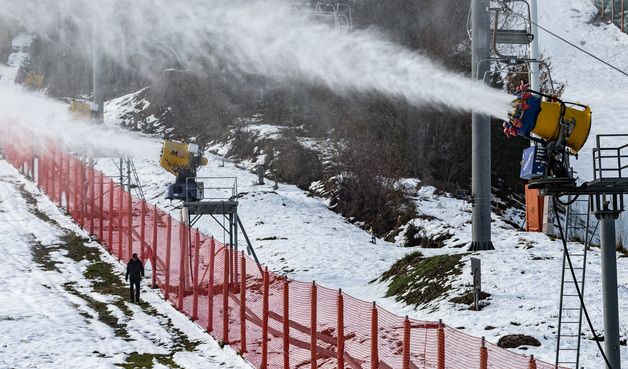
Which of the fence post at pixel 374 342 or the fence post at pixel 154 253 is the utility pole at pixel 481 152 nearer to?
the fence post at pixel 154 253

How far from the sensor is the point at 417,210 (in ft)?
126

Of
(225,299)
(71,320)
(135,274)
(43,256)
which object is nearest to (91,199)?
(43,256)

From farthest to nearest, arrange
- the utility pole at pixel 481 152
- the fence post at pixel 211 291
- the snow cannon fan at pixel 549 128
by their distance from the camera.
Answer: the utility pole at pixel 481 152
the fence post at pixel 211 291
the snow cannon fan at pixel 549 128

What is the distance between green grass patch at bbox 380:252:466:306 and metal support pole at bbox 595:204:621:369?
9.48 m

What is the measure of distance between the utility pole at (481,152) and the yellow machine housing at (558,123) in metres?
12.9

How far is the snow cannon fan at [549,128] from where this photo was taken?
13.5m

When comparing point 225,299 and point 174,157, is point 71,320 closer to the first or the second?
point 225,299

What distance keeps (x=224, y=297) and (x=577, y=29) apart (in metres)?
79.8

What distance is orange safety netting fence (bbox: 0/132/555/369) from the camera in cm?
1470

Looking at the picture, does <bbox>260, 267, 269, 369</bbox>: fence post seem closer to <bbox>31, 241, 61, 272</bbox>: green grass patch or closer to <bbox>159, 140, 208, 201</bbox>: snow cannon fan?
<bbox>159, 140, 208, 201</bbox>: snow cannon fan

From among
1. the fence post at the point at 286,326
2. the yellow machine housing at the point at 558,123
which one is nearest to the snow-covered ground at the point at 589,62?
the fence post at the point at 286,326

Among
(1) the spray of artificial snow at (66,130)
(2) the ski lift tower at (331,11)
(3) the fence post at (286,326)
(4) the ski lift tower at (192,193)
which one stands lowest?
(3) the fence post at (286,326)

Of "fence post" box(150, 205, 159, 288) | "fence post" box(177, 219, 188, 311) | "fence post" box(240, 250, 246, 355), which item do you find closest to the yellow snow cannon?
"fence post" box(240, 250, 246, 355)

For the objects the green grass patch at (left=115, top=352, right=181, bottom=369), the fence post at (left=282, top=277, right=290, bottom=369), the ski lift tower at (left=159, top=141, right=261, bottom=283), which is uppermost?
the ski lift tower at (left=159, top=141, right=261, bottom=283)
